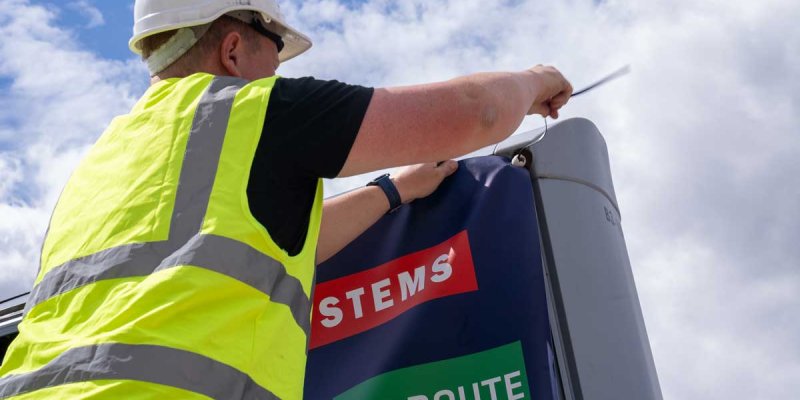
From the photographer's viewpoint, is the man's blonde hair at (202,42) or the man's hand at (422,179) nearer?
the man's blonde hair at (202,42)

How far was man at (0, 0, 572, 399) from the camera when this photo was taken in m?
1.91

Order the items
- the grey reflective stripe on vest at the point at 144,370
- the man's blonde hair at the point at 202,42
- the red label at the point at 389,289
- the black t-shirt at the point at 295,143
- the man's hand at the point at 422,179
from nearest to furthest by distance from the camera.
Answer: the grey reflective stripe on vest at the point at 144,370, the black t-shirt at the point at 295,143, the man's blonde hair at the point at 202,42, the red label at the point at 389,289, the man's hand at the point at 422,179

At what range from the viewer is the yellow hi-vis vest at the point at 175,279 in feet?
6.19

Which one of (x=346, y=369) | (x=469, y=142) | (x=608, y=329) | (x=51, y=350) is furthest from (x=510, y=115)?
(x=51, y=350)

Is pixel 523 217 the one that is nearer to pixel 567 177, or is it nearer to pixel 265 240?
pixel 567 177

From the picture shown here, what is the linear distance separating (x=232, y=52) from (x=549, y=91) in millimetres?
863

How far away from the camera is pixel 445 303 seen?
2.74m

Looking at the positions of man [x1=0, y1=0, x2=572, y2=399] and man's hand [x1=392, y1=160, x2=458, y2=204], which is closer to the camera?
man [x1=0, y1=0, x2=572, y2=399]

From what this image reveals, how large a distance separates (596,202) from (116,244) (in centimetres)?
141

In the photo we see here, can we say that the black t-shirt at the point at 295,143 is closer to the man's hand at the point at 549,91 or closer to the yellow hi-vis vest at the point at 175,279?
the yellow hi-vis vest at the point at 175,279

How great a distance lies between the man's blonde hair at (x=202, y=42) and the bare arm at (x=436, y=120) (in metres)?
0.56

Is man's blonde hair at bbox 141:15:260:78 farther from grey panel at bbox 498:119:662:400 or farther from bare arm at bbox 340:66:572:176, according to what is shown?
grey panel at bbox 498:119:662:400

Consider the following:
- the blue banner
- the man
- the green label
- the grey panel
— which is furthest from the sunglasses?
the green label

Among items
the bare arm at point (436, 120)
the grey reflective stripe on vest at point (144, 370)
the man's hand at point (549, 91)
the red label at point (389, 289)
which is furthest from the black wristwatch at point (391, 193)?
the grey reflective stripe on vest at point (144, 370)
